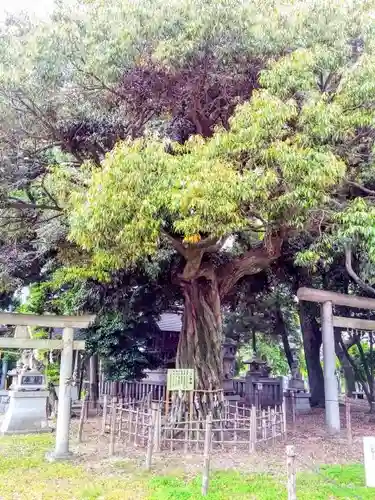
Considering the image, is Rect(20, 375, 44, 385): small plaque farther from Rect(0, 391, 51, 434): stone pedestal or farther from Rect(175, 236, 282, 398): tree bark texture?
Rect(175, 236, 282, 398): tree bark texture

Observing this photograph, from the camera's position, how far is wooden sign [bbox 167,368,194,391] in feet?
29.7

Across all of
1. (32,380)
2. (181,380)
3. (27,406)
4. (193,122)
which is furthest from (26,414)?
(193,122)

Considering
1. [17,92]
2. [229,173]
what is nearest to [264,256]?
[229,173]

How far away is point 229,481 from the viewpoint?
20.7ft

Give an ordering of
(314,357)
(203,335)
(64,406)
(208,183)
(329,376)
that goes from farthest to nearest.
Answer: (314,357) < (329,376) < (203,335) < (64,406) < (208,183)

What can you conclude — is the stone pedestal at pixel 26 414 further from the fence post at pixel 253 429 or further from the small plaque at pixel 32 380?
the fence post at pixel 253 429

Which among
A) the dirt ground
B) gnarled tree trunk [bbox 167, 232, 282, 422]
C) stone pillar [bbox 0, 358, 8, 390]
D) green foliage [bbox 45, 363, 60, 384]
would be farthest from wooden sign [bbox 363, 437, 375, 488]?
stone pillar [bbox 0, 358, 8, 390]

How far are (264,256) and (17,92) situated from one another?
598 centimetres

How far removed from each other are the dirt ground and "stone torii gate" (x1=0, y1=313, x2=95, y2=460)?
47 cm

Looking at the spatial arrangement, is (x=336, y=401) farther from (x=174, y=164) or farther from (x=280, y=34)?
(x=280, y=34)

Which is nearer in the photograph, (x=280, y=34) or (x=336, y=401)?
(x=280, y=34)

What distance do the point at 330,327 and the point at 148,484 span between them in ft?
19.7

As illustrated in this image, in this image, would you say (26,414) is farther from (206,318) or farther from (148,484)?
(148,484)

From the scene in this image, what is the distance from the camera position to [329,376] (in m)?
10.3
